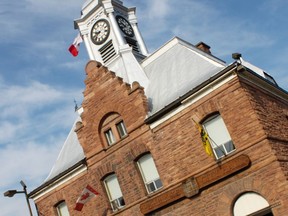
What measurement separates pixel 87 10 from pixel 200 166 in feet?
58.1

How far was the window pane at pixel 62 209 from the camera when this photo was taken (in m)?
25.0

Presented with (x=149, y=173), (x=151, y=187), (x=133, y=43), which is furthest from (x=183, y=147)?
(x=133, y=43)

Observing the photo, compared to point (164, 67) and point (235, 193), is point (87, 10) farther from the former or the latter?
point (235, 193)

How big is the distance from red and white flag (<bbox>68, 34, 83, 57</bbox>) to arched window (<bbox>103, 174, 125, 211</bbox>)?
12.3 meters

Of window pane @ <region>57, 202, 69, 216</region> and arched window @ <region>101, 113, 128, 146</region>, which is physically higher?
arched window @ <region>101, 113, 128, 146</region>

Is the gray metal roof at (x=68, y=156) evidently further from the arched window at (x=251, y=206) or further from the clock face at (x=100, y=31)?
the arched window at (x=251, y=206)

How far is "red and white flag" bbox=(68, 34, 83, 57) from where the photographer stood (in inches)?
1231

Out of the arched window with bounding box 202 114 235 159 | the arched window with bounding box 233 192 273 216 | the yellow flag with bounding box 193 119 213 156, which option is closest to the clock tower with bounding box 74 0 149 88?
the arched window with bounding box 202 114 235 159

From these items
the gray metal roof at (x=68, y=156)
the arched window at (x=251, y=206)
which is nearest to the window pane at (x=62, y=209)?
the gray metal roof at (x=68, y=156)

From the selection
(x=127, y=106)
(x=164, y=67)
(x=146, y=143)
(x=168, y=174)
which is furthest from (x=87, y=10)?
(x=168, y=174)

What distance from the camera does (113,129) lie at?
2225 cm

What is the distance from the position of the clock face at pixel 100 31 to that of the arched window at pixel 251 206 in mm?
16592

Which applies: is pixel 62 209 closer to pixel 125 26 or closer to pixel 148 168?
pixel 148 168

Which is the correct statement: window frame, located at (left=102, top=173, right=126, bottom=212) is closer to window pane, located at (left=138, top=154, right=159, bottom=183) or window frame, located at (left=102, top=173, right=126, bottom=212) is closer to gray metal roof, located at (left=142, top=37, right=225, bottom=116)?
window pane, located at (left=138, top=154, right=159, bottom=183)
